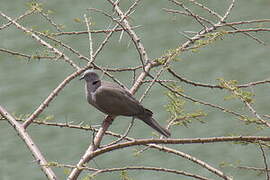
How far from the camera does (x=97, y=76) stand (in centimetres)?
465

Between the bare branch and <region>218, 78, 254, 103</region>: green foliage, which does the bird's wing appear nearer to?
<region>218, 78, 254, 103</region>: green foliage

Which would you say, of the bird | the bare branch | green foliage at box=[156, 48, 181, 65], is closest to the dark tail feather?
the bird

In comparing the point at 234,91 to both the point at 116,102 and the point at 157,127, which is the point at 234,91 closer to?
the point at 157,127

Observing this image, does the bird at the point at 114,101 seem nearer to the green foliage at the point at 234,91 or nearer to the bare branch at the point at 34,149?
the green foliage at the point at 234,91

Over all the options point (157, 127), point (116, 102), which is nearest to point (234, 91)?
point (157, 127)

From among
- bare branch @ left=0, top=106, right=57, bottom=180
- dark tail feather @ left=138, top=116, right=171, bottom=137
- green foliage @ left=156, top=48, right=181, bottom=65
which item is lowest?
bare branch @ left=0, top=106, right=57, bottom=180

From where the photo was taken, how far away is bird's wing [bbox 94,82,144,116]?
450cm

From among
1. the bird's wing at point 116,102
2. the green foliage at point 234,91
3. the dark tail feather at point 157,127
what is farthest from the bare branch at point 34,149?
the green foliage at point 234,91

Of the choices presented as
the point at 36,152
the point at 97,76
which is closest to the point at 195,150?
the point at 97,76

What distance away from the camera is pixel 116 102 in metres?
4.53

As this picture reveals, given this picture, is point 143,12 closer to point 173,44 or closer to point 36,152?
point 173,44

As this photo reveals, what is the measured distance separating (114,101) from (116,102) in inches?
1.0

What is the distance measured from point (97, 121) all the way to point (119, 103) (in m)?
4.07

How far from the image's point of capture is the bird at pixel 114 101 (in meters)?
4.51
